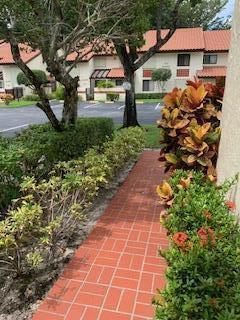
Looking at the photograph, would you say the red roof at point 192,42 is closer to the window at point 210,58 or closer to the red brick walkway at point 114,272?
the window at point 210,58

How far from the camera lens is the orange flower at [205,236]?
235cm

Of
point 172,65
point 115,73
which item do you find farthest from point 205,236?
point 115,73

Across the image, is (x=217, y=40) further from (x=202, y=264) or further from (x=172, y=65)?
(x=202, y=264)

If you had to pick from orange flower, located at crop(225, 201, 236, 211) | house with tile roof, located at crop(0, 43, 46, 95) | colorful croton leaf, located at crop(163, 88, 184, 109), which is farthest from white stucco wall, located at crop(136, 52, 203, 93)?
orange flower, located at crop(225, 201, 236, 211)

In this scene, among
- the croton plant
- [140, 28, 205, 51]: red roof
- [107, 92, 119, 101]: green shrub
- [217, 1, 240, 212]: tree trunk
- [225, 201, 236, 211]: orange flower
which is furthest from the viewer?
[107, 92, 119, 101]: green shrub

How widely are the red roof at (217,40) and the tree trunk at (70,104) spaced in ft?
104

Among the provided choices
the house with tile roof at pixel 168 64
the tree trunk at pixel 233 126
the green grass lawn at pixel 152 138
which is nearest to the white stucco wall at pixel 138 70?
the house with tile roof at pixel 168 64

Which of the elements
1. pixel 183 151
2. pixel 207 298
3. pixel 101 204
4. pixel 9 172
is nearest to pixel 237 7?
pixel 183 151

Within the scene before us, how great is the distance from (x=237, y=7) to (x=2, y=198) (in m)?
3.72

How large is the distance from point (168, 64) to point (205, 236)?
3583 centimetres

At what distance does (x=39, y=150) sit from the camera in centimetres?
530

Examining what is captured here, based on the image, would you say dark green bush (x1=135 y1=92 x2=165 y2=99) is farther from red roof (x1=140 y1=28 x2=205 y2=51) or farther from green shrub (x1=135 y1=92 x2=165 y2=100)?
red roof (x1=140 y1=28 x2=205 y2=51)

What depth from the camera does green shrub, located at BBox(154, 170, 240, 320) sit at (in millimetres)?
1891

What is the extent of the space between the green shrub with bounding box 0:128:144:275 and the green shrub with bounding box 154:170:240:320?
1506 mm
